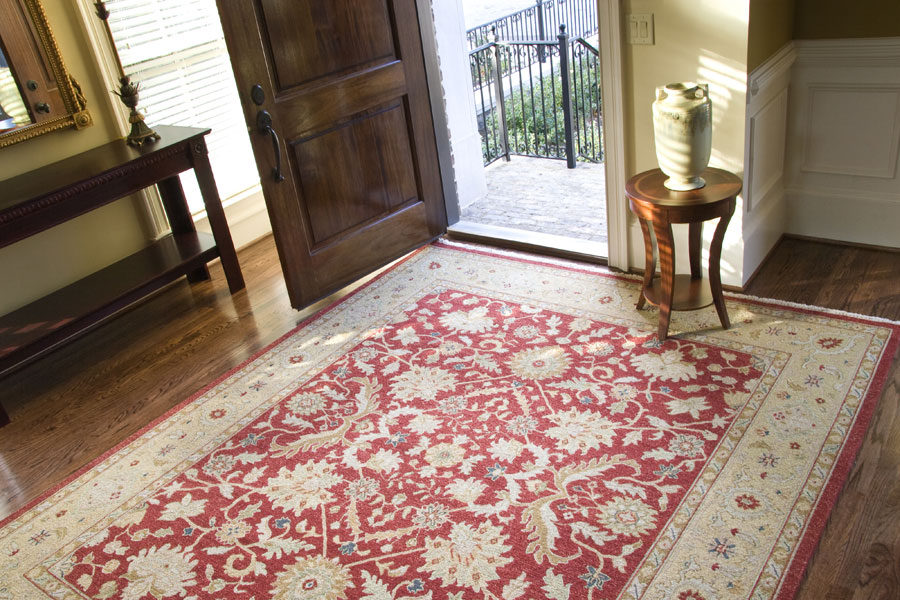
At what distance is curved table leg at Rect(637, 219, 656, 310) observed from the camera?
10.4 ft

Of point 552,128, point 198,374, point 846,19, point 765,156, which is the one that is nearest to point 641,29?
point 765,156

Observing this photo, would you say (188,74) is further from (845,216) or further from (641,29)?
(845,216)

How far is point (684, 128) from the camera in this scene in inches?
112

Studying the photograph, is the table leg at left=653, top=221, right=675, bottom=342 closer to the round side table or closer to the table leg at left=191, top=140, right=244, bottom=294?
the round side table

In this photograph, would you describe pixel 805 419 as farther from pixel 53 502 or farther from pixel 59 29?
pixel 59 29

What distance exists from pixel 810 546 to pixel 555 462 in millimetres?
801

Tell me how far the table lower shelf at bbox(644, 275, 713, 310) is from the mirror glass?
9.57ft

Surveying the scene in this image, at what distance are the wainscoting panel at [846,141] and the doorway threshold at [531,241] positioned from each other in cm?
99

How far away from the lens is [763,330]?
3.11 metres

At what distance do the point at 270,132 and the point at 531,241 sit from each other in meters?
1.48

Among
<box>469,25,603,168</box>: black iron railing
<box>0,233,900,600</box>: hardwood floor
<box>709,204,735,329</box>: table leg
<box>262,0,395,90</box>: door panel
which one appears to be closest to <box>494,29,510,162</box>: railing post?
<box>469,25,603,168</box>: black iron railing

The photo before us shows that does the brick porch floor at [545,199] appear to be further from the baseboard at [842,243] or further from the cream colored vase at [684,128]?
the cream colored vase at [684,128]

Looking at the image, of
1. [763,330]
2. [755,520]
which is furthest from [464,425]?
[763,330]

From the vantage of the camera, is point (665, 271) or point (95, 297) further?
point (95, 297)
